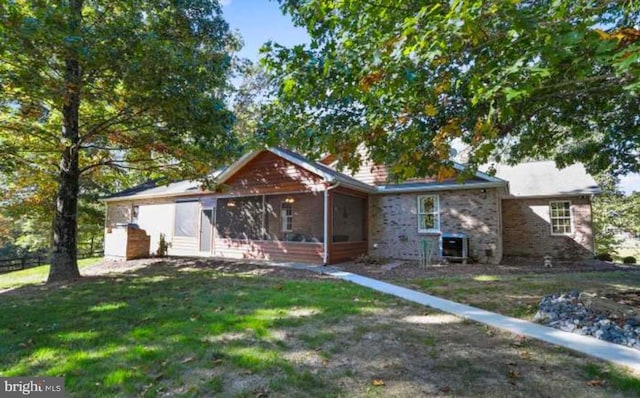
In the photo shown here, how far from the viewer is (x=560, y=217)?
46.1 ft

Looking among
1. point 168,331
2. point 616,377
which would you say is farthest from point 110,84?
point 616,377

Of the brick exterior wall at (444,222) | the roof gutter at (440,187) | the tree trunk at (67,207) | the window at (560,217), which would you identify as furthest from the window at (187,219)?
the window at (560,217)

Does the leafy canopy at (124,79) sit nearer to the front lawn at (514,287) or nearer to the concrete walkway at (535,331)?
the concrete walkway at (535,331)

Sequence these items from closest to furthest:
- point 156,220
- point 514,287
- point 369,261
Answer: point 514,287 < point 369,261 < point 156,220

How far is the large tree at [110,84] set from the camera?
20.7 feet

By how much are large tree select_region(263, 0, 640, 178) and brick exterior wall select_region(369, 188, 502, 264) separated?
203 inches

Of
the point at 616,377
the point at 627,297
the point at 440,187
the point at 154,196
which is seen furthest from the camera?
the point at 154,196

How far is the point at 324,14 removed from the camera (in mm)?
4723

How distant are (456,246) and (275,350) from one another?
9.63 m

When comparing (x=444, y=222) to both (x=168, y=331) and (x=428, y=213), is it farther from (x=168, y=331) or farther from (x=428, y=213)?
(x=168, y=331)

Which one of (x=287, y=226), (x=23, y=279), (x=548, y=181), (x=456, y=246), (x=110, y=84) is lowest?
(x=23, y=279)

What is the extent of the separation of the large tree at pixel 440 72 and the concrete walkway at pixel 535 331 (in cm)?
252

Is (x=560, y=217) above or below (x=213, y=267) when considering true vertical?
above

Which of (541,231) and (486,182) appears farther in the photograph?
(541,231)
